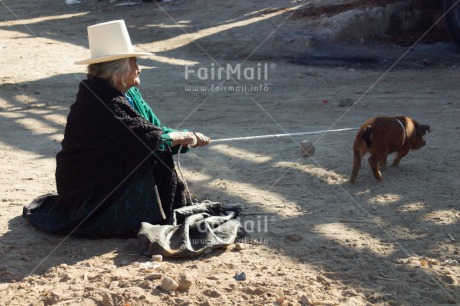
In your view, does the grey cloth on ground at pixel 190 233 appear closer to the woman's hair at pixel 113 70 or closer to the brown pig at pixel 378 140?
the woman's hair at pixel 113 70

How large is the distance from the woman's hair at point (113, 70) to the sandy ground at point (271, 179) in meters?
1.08

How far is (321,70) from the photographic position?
37.3ft

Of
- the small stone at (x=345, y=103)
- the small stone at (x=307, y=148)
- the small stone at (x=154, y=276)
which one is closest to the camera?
the small stone at (x=154, y=276)

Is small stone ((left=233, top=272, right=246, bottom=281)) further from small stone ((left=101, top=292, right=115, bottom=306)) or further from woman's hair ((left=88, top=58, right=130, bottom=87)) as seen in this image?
woman's hair ((left=88, top=58, right=130, bottom=87))

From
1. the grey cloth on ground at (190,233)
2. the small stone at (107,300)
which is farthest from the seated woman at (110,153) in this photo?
the small stone at (107,300)

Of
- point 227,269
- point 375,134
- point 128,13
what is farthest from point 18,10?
point 227,269

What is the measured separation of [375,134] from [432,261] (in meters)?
1.66

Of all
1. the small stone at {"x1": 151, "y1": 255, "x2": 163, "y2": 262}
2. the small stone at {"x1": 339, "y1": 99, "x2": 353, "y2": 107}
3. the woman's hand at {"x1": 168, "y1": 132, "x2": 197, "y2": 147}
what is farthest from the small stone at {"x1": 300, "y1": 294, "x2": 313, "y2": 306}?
the small stone at {"x1": 339, "y1": 99, "x2": 353, "y2": 107}

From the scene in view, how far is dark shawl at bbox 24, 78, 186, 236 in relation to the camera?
5.10 meters

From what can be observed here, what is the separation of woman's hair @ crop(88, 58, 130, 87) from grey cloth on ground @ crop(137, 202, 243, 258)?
97 cm

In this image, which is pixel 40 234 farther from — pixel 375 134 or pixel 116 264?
pixel 375 134

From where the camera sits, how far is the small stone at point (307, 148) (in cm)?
698

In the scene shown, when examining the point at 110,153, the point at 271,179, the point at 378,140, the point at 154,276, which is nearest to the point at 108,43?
the point at 110,153

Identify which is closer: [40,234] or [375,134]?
[40,234]
